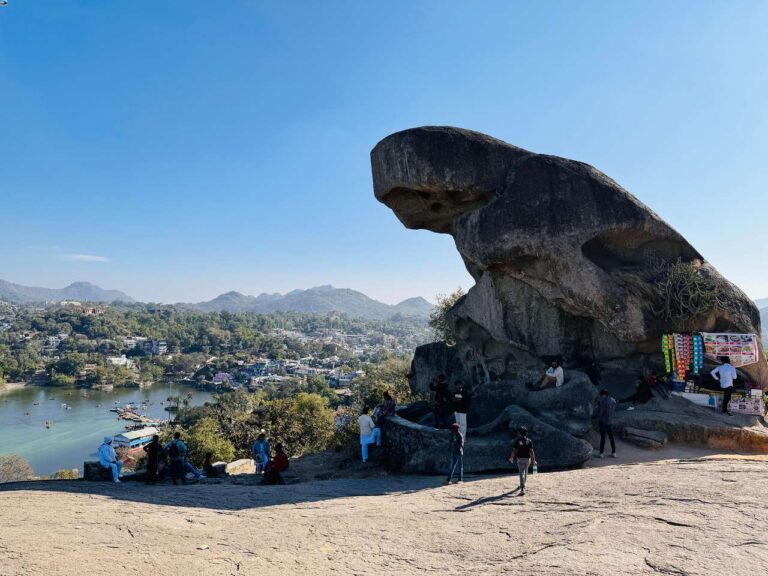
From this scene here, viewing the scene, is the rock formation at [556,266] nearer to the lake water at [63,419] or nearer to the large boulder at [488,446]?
the large boulder at [488,446]

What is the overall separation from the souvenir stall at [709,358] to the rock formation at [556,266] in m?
0.45

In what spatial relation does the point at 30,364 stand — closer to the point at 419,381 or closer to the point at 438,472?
the point at 419,381

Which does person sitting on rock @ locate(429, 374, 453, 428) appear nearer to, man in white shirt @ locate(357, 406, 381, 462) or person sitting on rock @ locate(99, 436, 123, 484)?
man in white shirt @ locate(357, 406, 381, 462)

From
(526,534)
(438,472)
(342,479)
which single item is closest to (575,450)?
(438,472)

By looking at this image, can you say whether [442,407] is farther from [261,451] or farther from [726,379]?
[726,379]

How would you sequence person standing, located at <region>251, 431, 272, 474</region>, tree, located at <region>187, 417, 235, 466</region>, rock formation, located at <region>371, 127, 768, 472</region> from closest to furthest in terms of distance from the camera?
person standing, located at <region>251, 431, 272, 474</region>, rock formation, located at <region>371, 127, 768, 472</region>, tree, located at <region>187, 417, 235, 466</region>

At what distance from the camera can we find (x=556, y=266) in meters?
12.9

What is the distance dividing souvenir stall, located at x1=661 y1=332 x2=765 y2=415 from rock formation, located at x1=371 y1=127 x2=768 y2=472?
17.8 inches

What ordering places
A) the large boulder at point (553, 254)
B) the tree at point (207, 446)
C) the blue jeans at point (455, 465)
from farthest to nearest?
the tree at point (207, 446)
the large boulder at point (553, 254)
the blue jeans at point (455, 465)

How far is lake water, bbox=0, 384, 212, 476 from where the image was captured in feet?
166

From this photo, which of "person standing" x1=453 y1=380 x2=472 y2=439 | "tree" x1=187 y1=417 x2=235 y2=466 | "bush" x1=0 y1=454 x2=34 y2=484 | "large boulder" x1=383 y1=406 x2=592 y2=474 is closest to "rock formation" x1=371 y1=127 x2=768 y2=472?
"large boulder" x1=383 y1=406 x2=592 y2=474

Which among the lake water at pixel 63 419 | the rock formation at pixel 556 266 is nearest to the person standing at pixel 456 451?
the rock formation at pixel 556 266

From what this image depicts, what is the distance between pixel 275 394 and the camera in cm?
7706

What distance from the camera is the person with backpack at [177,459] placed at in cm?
995
